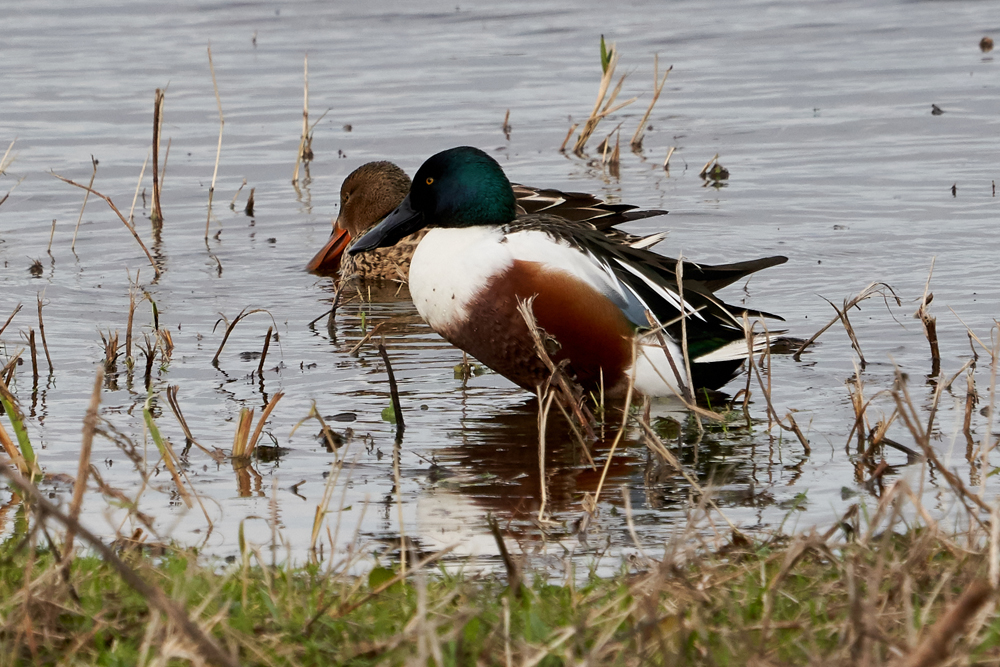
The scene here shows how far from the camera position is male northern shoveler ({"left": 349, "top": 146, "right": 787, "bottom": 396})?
4730mm

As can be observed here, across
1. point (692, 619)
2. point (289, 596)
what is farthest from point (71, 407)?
point (692, 619)

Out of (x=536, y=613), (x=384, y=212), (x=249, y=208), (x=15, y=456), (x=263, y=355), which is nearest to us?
(x=536, y=613)

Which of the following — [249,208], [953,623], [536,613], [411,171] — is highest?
[411,171]

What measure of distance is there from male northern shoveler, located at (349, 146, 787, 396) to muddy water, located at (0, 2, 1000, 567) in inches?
11.0

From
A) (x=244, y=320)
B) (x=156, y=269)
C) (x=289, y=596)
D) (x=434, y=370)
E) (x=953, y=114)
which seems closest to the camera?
(x=289, y=596)

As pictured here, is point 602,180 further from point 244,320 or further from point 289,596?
point 289,596

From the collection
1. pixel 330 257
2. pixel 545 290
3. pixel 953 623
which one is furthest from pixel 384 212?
pixel 953 623

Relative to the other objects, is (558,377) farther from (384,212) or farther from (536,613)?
(384,212)

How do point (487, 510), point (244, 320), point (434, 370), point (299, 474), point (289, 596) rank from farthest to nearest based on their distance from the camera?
point (244, 320), point (434, 370), point (299, 474), point (487, 510), point (289, 596)

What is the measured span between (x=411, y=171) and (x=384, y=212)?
1254 mm

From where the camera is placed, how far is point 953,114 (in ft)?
34.0

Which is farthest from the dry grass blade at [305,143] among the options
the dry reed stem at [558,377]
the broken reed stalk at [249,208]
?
the dry reed stem at [558,377]

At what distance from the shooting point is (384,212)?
27.4 ft

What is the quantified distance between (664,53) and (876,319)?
314 inches
